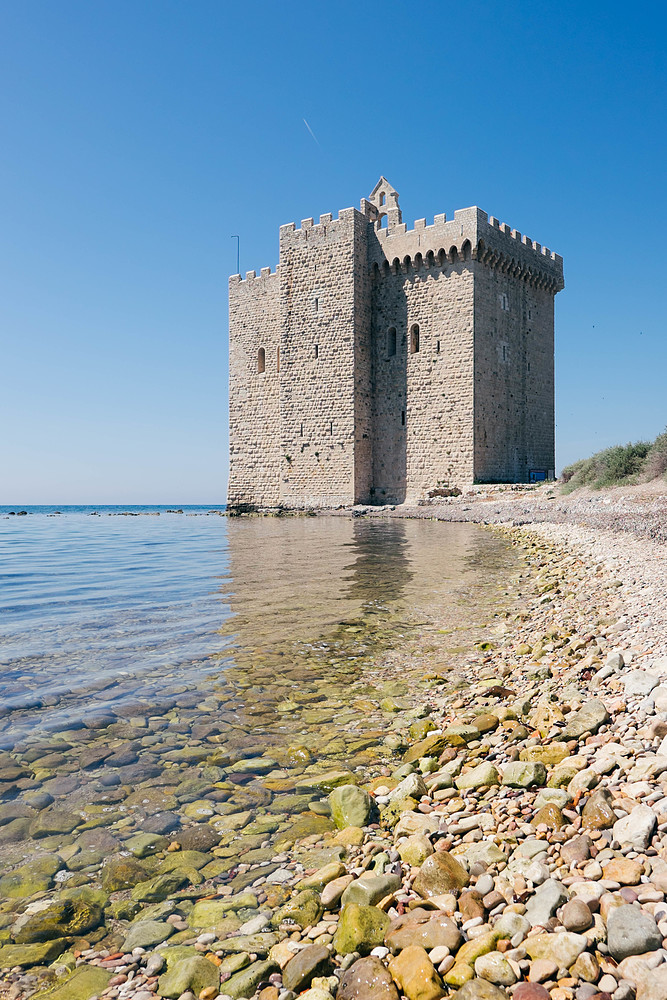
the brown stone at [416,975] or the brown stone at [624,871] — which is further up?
the brown stone at [624,871]

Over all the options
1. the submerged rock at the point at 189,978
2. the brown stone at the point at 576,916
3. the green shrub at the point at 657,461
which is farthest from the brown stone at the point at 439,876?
the green shrub at the point at 657,461

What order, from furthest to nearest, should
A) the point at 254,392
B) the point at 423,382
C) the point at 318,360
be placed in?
the point at 254,392, the point at 318,360, the point at 423,382

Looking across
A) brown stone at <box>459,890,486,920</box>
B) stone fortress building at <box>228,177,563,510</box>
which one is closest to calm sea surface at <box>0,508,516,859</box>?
brown stone at <box>459,890,486,920</box>

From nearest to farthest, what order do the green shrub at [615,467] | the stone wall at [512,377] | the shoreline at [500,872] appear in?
the shoreline at [500,872], the green shrub at [615,467], the stone wall at [512,377]

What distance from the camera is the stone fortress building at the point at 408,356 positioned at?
21.3 meters

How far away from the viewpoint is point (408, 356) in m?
22.4

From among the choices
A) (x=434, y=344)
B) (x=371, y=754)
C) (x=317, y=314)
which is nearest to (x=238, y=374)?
(x=317, y=314)

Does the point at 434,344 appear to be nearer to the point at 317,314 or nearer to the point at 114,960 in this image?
the point at 317,314

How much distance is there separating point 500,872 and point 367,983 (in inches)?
21.3

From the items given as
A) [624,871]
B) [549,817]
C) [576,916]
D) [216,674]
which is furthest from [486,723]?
[216,674]

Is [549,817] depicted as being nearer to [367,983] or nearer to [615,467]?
[367,983]

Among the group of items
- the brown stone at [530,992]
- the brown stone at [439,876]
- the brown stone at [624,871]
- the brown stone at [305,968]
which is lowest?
the brown stone at [305,968]

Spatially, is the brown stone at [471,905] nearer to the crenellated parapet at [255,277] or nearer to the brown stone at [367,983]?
the brown stone at [367,983]

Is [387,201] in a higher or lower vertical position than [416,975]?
higher
